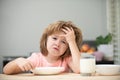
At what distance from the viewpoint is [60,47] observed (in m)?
0.88

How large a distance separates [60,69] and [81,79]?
0.31ft

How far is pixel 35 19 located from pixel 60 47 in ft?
0.80

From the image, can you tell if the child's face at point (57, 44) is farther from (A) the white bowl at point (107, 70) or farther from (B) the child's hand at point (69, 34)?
(A) the white bowl at point (107, 70)

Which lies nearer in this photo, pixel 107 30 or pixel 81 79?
pixel 81 79

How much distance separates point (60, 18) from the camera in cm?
106

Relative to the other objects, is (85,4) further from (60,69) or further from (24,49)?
(60,69)

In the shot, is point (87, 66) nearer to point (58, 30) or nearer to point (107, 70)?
point (107, 70)

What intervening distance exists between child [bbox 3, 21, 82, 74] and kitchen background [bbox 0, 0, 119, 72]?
105mm

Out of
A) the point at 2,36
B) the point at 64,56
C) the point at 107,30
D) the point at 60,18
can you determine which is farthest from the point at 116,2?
the point at 2,36

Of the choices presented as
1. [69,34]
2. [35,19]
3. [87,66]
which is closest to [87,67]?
[87,66]

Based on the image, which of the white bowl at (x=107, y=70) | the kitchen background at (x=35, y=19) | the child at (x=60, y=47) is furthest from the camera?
the kitchen background at (x=35, y=19)

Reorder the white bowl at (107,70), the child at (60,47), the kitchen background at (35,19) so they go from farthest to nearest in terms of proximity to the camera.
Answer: the kitchen background at (35,19) < the child at (60,47) < the white bowl at (107,70)

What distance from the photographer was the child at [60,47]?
82cm

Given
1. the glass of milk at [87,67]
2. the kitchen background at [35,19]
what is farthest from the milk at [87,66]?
the kitchen background at [35,19]
